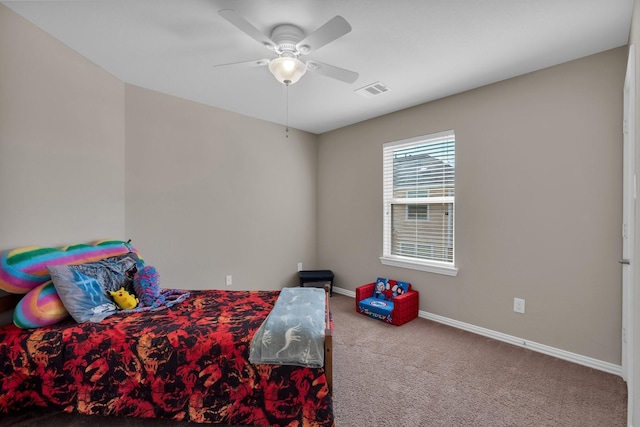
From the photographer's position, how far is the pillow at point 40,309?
67.5 inches

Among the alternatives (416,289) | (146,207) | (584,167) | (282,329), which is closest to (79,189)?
(146,207)

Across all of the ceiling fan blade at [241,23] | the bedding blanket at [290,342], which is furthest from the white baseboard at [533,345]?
the ceiling fan blade at [241,23]

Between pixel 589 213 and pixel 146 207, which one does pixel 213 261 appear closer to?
pixel 146 207

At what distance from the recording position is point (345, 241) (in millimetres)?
4254

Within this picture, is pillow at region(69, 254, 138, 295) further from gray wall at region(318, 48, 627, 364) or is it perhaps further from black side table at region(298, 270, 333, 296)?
gray wall at region(318, 48, 627, 364)

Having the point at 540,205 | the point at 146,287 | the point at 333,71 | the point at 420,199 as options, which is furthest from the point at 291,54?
the point at 540,205

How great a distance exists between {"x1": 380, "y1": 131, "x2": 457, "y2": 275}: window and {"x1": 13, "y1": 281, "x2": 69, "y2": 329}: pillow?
3.15 m

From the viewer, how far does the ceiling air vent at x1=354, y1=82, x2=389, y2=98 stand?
2.83 metres

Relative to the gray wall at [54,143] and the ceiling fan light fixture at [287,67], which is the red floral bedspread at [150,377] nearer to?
the gray wall at [54,143]

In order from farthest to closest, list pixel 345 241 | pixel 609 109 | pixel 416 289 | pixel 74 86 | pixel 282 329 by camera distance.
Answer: pixel 345 241 → pixel 416 289 → pixel 74 86 → pixel 609 109 → pixel 282 329

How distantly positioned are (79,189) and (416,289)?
3499 millimetres

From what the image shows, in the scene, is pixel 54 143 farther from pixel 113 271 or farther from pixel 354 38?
pixel 354 38

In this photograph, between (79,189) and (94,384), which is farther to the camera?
(79,189)

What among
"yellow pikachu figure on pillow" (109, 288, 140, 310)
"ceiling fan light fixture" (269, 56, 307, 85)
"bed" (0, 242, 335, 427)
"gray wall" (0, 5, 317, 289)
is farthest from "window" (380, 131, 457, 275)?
"yellow pikachu figure on pillow" (109, 288, 140, 310)
